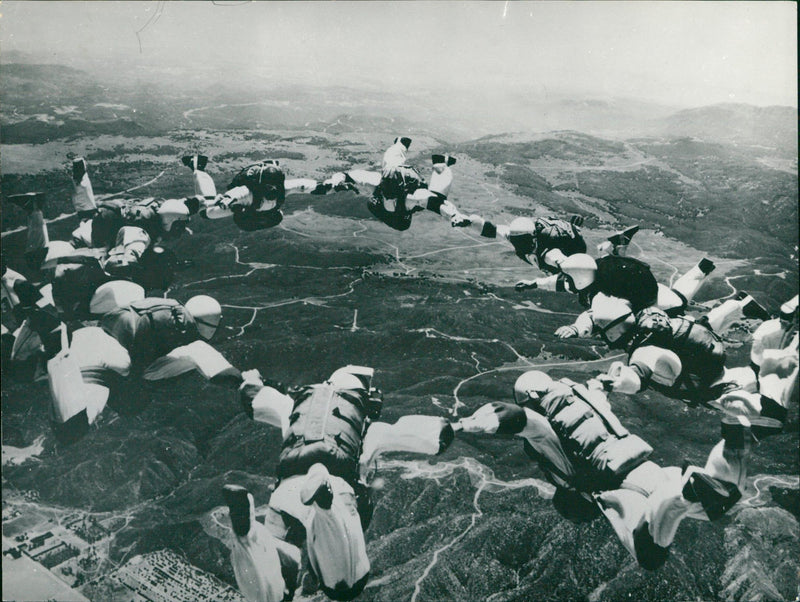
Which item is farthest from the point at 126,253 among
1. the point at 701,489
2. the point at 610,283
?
the point at 701,489

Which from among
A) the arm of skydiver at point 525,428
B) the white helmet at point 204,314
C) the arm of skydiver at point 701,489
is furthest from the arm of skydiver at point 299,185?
the arm of skydiver at point 701,489

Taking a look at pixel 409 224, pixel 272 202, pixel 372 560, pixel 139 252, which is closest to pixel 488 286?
pixel 409 224

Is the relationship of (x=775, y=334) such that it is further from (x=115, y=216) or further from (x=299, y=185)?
(x=115, y=216)

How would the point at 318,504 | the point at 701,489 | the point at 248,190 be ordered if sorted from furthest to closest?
the point at 248,190 → the point at 701,489 → the point at 318,504

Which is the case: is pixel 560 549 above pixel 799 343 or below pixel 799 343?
below

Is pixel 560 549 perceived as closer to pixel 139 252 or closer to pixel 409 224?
pixel 409 224
